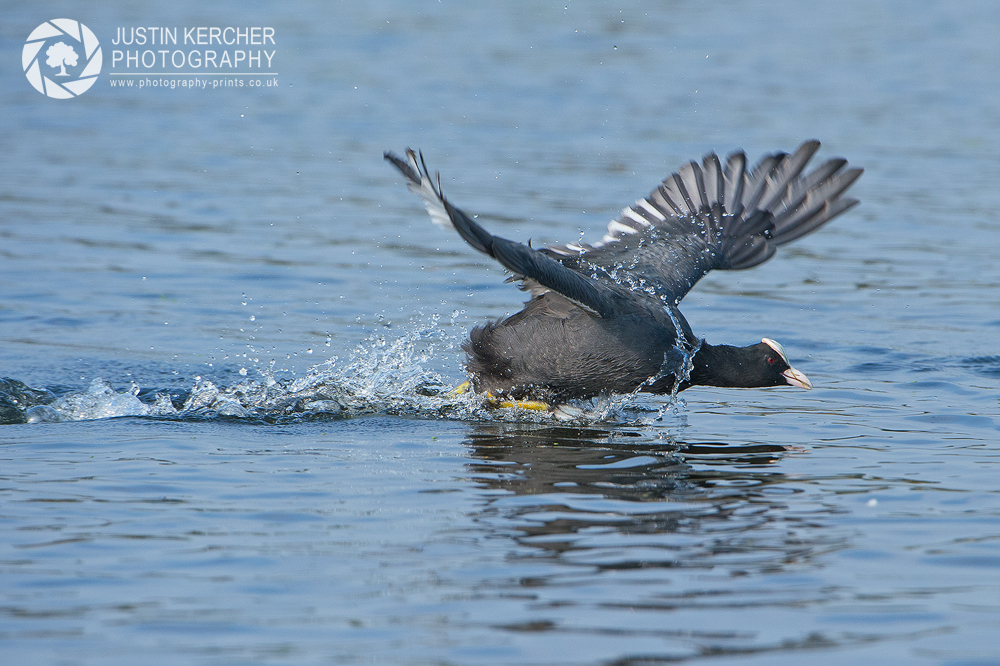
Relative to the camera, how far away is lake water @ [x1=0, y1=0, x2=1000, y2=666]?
4254 millimetres

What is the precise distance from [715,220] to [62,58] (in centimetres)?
1518

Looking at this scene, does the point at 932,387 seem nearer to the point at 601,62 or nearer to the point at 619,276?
the point at 619,276

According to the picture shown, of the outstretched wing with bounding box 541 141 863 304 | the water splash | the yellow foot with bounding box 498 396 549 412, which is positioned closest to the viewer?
the water splash

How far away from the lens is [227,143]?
601 inches

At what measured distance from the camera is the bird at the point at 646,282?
672cm

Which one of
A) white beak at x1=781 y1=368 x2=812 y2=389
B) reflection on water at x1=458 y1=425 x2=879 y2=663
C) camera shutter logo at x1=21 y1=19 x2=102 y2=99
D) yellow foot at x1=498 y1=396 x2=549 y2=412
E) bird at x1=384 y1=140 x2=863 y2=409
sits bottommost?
reflection on water at x1=458 y1=425 x2=879 y2=663

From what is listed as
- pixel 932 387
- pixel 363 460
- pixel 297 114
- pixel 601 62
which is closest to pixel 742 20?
pixel 601 62

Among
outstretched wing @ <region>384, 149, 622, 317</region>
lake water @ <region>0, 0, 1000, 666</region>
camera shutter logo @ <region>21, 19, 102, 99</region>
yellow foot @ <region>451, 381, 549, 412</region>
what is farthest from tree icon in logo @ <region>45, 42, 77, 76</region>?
outstretched wing @ <region>384, 149, 622, 317</region>

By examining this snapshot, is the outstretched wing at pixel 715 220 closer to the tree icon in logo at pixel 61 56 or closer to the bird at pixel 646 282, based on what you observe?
the bird at pixel 646 282

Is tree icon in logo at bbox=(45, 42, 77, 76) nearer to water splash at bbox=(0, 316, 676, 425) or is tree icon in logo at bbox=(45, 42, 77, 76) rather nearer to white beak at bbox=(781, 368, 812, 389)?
water splash at bbox=(0, 316, 676, 425)

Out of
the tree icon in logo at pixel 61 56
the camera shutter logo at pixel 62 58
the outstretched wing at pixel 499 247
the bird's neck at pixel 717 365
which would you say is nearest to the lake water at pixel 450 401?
the bird's neck at pixel 717 365

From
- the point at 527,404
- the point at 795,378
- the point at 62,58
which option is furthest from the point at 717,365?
the point at 62,58

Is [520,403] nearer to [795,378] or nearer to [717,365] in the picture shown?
[717,365]

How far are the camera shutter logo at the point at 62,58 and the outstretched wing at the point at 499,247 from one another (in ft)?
44.6
